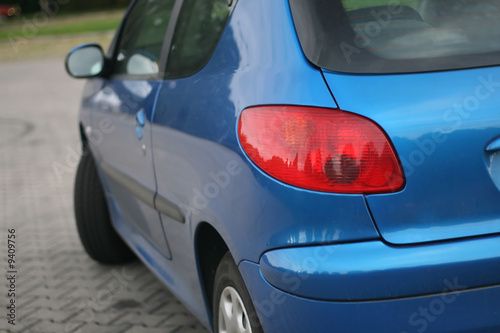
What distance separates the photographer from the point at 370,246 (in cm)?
183

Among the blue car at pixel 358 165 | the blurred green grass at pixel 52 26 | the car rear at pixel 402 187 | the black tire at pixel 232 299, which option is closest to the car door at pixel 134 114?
the black tire at pixel 232 299

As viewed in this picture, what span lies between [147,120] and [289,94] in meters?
1.09

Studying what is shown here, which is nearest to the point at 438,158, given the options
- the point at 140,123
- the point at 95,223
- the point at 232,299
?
the point at 232,299

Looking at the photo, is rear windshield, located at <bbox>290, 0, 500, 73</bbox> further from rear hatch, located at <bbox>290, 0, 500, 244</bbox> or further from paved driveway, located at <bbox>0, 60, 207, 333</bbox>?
paved driveway, located at <bbox>0, 60, 207, 333</bbox>

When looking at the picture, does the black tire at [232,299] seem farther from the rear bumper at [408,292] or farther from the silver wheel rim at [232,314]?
the rear bumper at [408,292]

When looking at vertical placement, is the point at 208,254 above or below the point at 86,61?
below

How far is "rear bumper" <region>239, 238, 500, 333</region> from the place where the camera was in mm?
1800

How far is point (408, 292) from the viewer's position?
71.1 inches

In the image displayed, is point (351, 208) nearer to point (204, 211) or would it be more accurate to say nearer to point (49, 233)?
point (204, 211)

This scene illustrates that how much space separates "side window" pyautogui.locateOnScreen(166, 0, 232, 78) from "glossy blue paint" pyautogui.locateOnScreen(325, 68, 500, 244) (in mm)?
799

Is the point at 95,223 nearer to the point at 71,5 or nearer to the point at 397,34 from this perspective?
the point at 397,34

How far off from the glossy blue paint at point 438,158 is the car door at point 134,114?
4.16 ft

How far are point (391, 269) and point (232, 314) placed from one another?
716mm

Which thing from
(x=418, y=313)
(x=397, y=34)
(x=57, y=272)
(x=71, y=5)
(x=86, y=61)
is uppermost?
(x=397, y=34)
